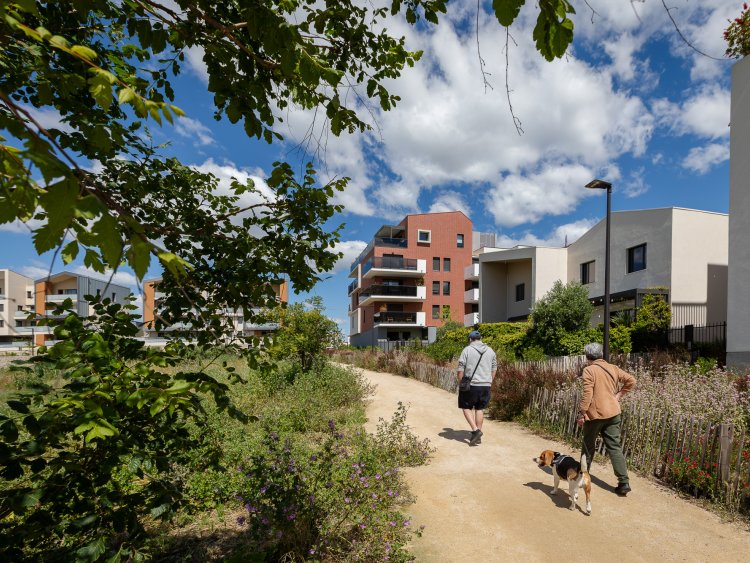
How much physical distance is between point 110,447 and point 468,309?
138ft

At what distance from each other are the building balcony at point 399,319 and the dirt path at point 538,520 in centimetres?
3453

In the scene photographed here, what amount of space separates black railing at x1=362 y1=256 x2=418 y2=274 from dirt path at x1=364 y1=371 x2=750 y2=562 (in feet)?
114

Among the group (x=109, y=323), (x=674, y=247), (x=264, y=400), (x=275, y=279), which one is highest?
(x=674, y=247)

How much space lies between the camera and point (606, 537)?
3980 mm

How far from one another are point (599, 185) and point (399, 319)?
1248 inches

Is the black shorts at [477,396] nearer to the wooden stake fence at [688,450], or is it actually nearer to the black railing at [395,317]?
the wooden stake fence at [688,450]

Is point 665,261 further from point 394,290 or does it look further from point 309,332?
point 394,290

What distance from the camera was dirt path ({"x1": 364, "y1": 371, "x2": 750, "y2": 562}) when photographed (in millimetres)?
3707

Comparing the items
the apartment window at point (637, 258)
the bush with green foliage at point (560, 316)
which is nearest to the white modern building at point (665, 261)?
the apartment window at point (637, 258)

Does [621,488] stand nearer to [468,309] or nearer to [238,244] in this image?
[238,244]

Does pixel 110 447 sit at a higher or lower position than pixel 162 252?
lower

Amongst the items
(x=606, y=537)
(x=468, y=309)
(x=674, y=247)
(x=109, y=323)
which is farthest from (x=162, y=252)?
(x=468, y=309)

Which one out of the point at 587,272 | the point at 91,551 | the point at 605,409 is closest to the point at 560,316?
the point at 587,272

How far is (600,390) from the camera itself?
196 inches
